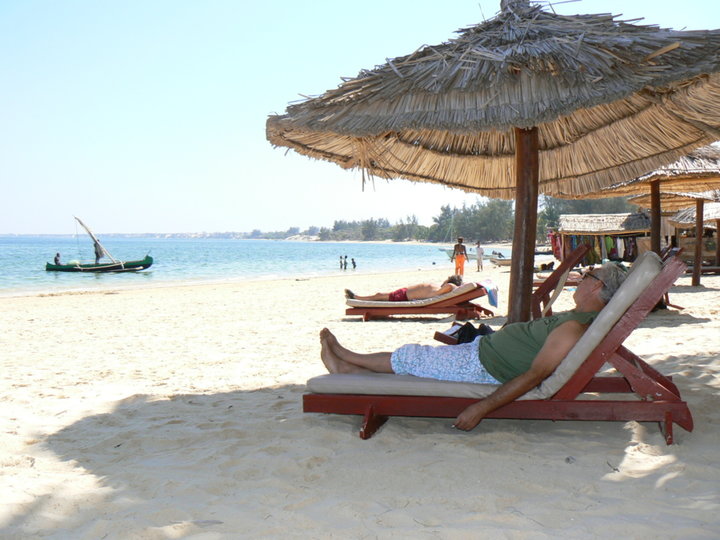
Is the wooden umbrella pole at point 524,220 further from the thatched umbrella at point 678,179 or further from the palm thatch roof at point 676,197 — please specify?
the palm thatch roof at point 676,197

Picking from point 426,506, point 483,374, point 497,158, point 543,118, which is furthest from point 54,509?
point 497,158

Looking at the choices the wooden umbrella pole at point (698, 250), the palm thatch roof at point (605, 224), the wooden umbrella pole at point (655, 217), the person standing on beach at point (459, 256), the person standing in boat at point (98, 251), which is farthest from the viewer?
the person standing in boat at point (98, 251)

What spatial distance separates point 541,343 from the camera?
2840 millimetres

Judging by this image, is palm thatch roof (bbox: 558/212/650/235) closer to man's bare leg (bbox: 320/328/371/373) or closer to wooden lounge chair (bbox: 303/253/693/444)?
wooden lounge chair (bbox: 303/253/693/444)

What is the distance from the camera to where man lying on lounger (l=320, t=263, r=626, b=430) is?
2.76 meters

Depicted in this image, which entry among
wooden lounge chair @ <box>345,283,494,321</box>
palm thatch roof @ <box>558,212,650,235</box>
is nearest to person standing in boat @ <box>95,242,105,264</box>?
palm thatch roof @ <box>558,212,650,235</box>

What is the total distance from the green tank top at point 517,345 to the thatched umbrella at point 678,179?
369cm

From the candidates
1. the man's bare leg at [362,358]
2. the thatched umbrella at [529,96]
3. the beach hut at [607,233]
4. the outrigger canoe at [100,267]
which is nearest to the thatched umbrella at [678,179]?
the thatched umbrella at [529,96]

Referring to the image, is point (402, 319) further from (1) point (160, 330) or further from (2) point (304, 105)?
(2) point (304, 105)

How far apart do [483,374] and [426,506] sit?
972 mm

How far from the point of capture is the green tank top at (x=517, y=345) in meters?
2.84

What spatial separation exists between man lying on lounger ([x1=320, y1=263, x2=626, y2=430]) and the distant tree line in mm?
32564

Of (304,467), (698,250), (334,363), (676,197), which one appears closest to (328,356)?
(334,363)

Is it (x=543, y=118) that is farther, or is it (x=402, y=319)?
(x=402, y=319)
